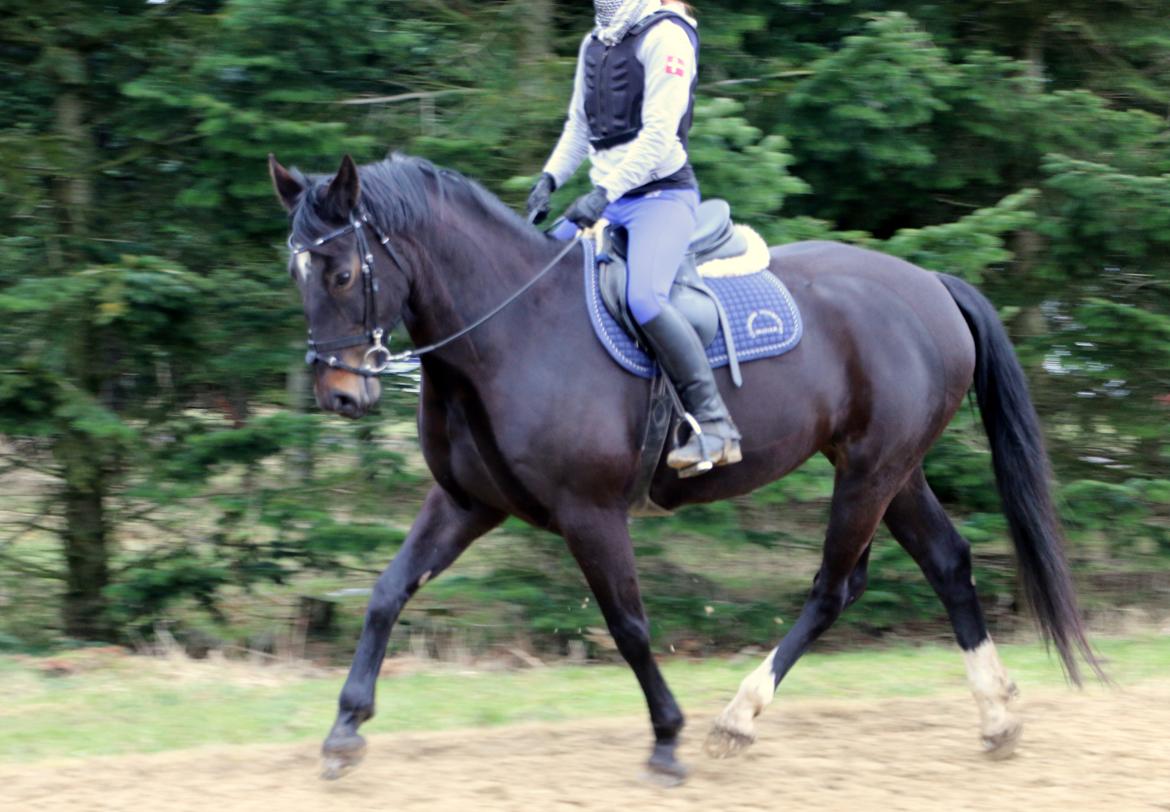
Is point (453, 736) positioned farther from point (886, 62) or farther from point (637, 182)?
point (886, 62)

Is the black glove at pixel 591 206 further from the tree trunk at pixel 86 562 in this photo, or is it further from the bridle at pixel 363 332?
the tree trunk at pixel 86 562

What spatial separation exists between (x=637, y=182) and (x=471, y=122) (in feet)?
11.4

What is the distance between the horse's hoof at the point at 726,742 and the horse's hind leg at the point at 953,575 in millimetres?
1068

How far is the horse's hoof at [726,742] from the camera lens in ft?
17.5

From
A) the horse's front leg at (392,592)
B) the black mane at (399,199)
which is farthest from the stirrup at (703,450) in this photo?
the black mane at (399,199)

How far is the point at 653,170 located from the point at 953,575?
2385 mm

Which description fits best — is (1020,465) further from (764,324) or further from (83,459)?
(83,459)

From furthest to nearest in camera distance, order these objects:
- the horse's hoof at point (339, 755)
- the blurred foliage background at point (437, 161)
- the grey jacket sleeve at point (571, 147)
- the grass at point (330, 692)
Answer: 1. the blurred foliage background at point (437, 161)
2. the grass at point (330, 692)
3. the grey jacket sleeve at point (571, 147)
4. the horse's hoof at point (339, 755)

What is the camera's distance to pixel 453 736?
5.62m

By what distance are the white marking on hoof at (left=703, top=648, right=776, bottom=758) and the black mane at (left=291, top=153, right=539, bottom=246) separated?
2.11m

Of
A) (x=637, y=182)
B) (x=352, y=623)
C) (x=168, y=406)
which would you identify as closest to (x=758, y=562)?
(x=352, y=623)

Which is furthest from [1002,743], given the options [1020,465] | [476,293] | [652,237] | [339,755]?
[476,293]

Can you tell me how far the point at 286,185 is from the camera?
15.8ft

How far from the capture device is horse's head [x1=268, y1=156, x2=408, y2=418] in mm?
4594
